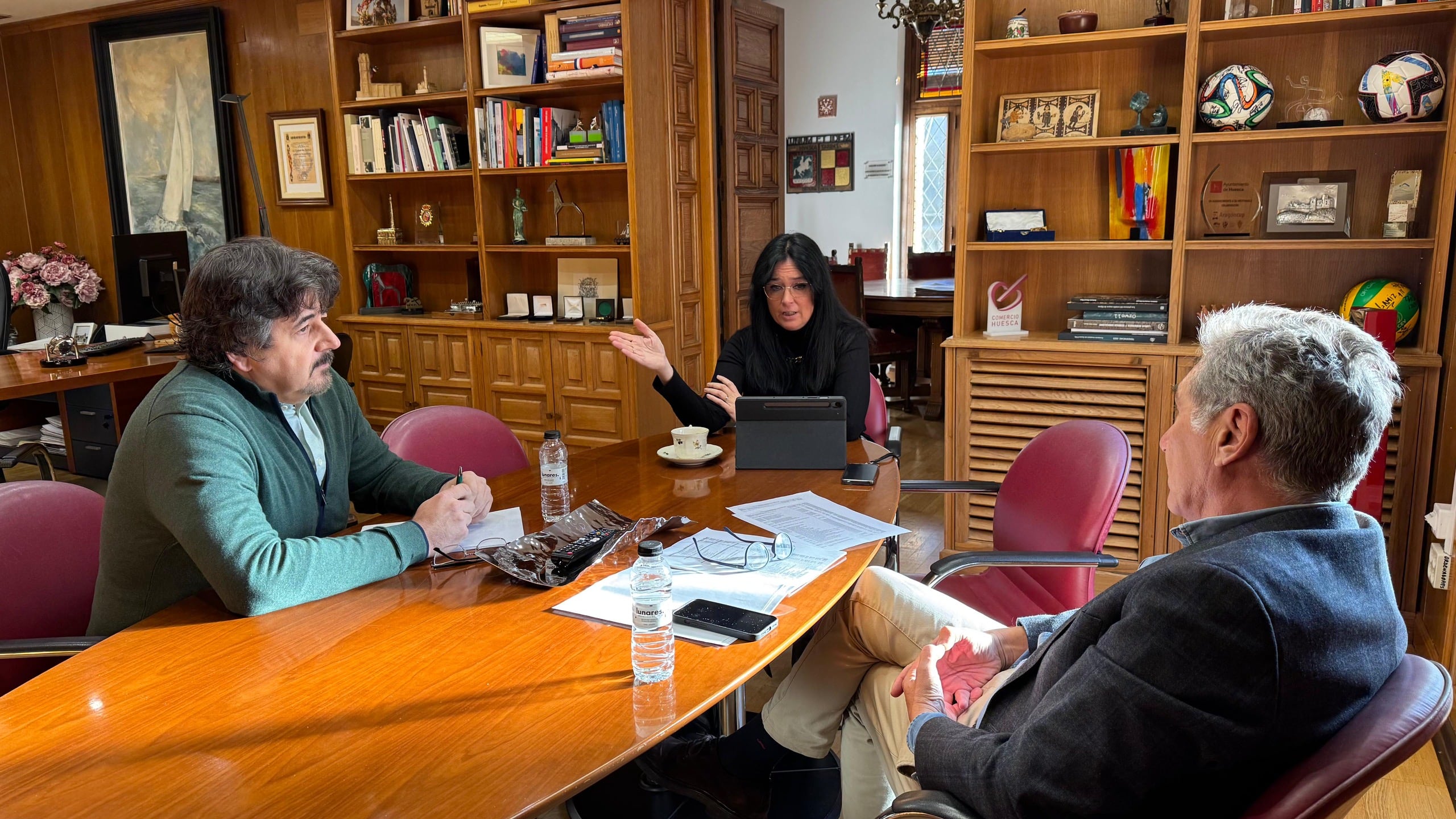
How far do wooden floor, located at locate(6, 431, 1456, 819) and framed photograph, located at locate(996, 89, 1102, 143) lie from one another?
1.64 metres

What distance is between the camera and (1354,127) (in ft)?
9.86

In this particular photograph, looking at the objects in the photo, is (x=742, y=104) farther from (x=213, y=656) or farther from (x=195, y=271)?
(x=213, y=656)

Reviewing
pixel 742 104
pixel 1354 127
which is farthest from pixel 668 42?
pixel 1354 127

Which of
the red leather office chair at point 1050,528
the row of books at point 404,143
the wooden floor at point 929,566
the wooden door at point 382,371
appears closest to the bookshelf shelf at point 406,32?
the row of books at point 404,143

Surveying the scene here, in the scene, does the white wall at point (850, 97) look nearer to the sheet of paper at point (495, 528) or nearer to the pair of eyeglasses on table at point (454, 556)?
the sheet of paper at point (495, 528)

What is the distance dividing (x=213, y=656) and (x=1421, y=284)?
146 inches

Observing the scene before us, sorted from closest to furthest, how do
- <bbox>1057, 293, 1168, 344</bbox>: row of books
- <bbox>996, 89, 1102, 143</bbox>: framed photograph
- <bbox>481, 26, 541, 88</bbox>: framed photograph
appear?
<bbox>1057, 293, 1168, 344</bbox>: row of books
<bbox>996, 89, 1102, 143</bbox>: framed photograph
<bbox>481, 26, 541, 88</bbox>: framed photograph

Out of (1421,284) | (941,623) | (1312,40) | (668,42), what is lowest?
(941,623)

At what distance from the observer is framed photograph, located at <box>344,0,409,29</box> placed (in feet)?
16.0

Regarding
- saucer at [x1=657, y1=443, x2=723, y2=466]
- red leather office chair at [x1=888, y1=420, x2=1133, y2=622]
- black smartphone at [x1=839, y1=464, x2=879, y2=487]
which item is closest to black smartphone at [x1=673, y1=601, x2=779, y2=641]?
red leather office chair at [x1=888, y1=420, x2=1133, y2=622]

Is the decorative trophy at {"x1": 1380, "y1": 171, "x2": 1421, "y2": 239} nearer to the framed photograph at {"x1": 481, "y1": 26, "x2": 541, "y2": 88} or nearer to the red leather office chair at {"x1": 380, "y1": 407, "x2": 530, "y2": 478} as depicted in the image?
the red leather office chair at {"x1": 380, "y1": 407, "x2": 530, "y2": 478}

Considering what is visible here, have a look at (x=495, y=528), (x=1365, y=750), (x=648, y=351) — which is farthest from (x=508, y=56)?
(x=1365, y=750)

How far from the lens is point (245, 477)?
62.2 inches

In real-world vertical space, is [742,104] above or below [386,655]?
above
